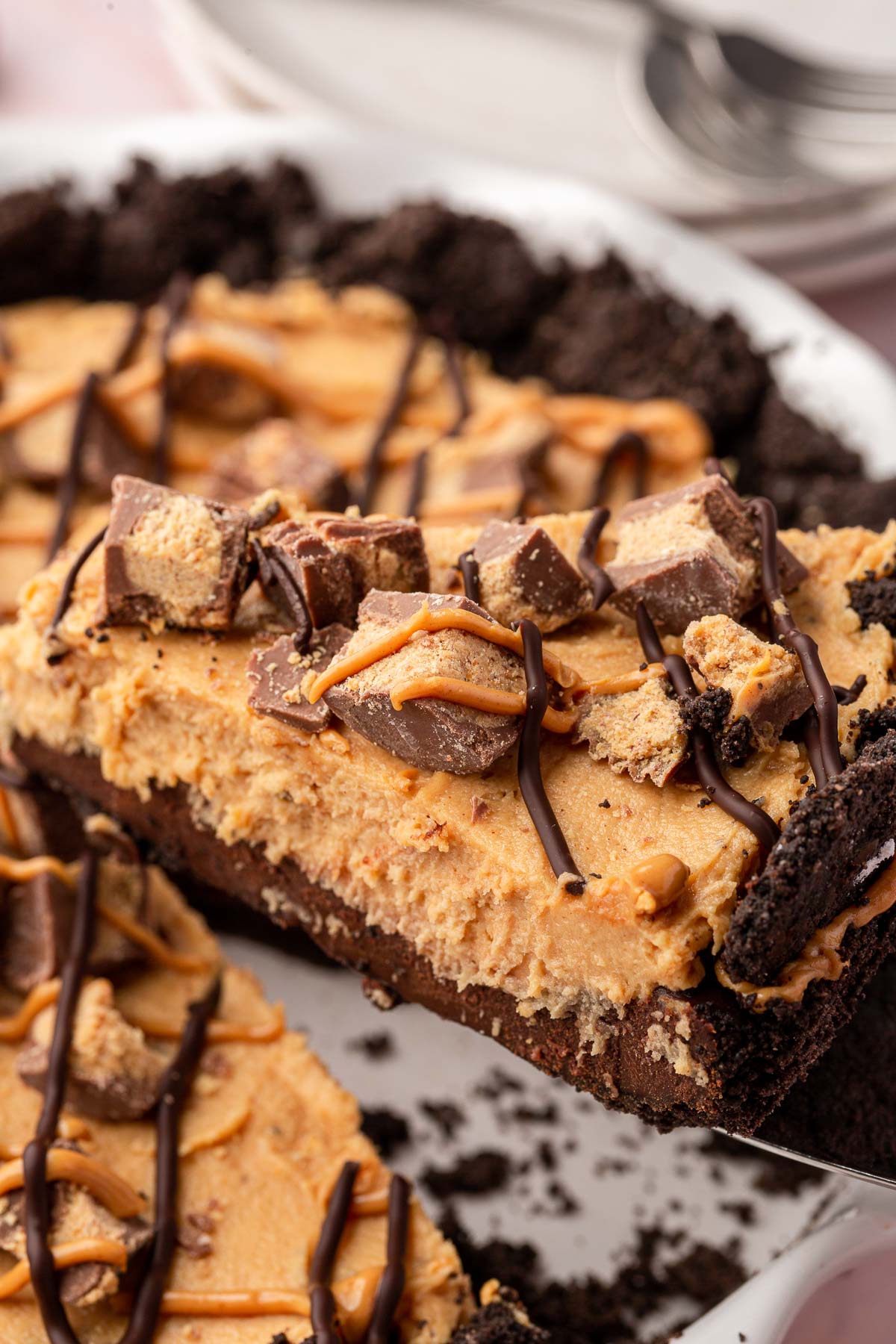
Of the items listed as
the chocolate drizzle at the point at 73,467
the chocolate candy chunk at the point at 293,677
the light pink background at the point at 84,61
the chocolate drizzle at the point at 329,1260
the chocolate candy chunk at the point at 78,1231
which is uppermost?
the chocolate candy chunk at the point at 293,677

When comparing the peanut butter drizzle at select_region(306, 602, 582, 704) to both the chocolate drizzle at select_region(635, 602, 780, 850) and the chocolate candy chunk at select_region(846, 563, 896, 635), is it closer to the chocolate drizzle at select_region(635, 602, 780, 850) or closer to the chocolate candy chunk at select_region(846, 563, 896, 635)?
the chocolate drizzle at select_region(635, 602, 780, 850)

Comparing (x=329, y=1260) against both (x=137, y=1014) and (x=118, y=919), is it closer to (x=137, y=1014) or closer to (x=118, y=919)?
(x=137, y=1014)

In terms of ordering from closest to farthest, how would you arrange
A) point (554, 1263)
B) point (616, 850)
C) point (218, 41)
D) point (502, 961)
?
1. point (616, 850)
2. point (502, 961)
3. point (554, 1263)
4. point (218, 41)

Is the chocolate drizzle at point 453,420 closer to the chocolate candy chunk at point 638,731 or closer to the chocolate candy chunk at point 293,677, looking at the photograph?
the chocolate candy chunk at point 293,677

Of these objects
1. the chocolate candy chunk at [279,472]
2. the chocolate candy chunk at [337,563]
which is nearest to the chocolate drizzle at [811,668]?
the chocolate candy chunk at [337,563]

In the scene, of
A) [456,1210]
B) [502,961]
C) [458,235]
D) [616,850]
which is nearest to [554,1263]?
[456,1210]

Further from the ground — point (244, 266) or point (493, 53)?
point (493, 53)

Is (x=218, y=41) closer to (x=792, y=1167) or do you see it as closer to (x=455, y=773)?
(x=455, y=773)
